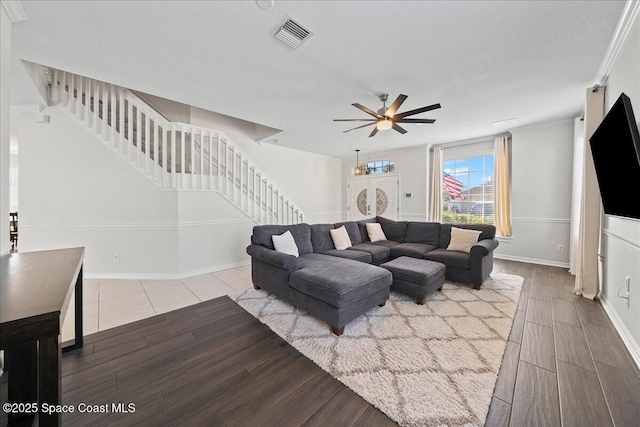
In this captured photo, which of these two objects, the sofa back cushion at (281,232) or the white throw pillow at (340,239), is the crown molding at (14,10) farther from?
the white throw pillow at (340,239)

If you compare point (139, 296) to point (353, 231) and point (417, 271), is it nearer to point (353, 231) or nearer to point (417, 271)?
point (353, 231)

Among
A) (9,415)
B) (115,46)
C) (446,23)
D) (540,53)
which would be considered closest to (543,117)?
(540,53)

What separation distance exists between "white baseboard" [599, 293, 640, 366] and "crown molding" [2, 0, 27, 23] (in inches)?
213

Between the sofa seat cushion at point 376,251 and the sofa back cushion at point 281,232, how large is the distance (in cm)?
78

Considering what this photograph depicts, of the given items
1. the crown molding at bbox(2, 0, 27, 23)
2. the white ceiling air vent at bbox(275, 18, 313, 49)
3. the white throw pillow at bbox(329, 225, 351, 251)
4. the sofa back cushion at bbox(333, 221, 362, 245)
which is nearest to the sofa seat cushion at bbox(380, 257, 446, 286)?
the white throw pillow at bbox(329, 225, 351, 251)

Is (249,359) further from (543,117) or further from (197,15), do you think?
(543,117)

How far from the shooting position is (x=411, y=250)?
387 centimetres

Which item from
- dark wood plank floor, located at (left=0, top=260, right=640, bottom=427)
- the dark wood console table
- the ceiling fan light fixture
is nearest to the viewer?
the dark wood console table

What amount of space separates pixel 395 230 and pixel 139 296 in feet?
14.1

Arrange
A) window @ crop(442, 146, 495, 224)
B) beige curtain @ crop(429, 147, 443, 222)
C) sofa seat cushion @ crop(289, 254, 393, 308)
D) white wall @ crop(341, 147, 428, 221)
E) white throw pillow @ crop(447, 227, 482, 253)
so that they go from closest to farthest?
sofa seat cushion @ crop(289, 254, 393, 308) → white throw pillow @ crop(447, 227, 482, 253) → window @ crop(442, 146, 495, 224) → beige curtain @ crop(429, 147, 443, 222) → white wall @ crop(341, 147, 428, 221)

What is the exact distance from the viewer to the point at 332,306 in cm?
223

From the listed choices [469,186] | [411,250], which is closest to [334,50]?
[411,250]

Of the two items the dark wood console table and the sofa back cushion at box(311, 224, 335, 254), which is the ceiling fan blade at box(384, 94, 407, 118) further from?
the dark wood console table

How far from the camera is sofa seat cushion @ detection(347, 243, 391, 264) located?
3.85 m
